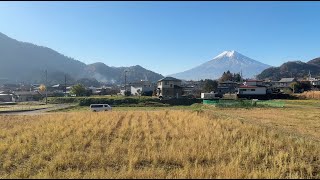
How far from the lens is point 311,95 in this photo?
232 feet

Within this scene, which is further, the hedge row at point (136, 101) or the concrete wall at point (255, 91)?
the concrete wall at point (255, 91)

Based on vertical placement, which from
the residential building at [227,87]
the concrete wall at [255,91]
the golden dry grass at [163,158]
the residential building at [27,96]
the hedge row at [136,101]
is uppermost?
the residential building at [227,87]

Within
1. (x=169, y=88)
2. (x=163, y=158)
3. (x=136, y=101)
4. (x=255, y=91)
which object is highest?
(x=169, y=88)

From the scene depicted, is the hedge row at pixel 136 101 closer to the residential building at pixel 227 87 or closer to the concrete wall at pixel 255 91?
the concrete wall at pixel 255 91

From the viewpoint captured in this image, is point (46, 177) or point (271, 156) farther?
point (271, 156)

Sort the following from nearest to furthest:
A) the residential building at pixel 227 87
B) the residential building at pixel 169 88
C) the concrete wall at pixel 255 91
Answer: the concrete wall at pixel 255 91 < the residential building at pixel 169 88 < the residential building at pixel 227 87

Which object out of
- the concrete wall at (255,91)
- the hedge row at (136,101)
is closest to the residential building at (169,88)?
the hedge row at (136,101)

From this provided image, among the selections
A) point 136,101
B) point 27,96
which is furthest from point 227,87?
point 27,96

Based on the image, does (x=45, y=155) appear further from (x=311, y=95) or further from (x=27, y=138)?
(x=311, y=95)

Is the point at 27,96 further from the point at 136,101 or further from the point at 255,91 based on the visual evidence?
the point at 255,91

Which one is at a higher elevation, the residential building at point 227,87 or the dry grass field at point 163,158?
the residential building at point 227,87

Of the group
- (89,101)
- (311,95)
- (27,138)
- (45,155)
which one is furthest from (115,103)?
(45,155)

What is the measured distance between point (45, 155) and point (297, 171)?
862 cm

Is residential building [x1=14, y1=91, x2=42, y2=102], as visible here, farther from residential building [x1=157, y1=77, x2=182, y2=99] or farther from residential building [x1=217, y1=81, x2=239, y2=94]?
residential building [x1=217, y1=81, x2=239, y2=94]
